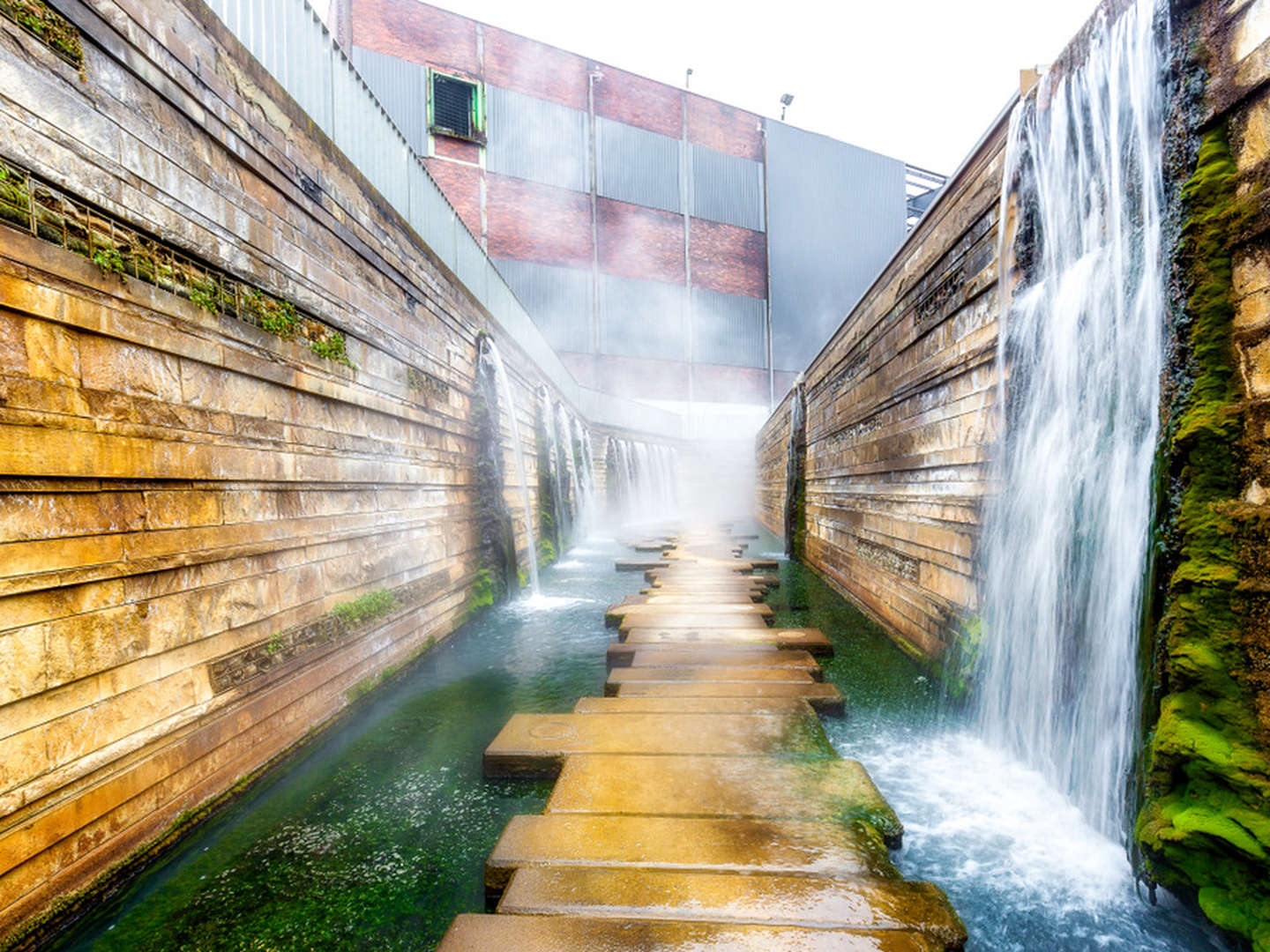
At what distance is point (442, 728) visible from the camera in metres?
3.52

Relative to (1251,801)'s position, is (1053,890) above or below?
below

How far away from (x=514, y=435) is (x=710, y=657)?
5223mm

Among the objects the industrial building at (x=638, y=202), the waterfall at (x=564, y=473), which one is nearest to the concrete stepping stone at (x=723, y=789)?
the waterfall at (x=564, y=473)

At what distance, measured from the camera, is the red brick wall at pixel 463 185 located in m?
19.1

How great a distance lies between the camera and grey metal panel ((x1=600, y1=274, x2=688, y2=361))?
22.2m

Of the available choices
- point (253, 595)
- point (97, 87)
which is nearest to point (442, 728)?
point (253, 595)

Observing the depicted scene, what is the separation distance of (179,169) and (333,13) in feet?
76.8

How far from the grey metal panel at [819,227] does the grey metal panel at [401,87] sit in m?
14.9

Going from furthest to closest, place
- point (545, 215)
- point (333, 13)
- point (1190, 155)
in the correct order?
point (545, 215), point (333, 13), point (1190, 155)

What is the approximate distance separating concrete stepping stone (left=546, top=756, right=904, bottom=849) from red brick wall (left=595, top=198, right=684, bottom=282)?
21866mm

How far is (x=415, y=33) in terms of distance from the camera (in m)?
18.5

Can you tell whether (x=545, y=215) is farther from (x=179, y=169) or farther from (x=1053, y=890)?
(x=1053, y=890)

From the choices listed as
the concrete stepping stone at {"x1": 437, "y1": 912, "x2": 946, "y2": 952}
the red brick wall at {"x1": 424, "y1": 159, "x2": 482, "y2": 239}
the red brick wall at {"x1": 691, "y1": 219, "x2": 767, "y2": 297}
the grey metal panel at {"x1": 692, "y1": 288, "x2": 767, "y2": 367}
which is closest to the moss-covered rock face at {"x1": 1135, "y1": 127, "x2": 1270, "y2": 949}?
the concrete stepping stone at {"x1": 437, "y1": 912, "x2": 946, "y2": 952}

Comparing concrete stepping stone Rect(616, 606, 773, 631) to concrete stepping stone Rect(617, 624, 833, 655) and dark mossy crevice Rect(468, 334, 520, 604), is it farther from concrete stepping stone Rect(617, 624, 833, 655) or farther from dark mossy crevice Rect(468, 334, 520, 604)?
dark mossy crevice Rect(468, 334, 520, 604)
